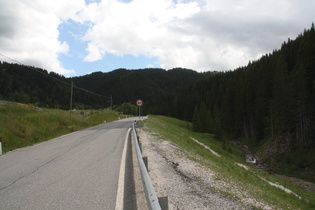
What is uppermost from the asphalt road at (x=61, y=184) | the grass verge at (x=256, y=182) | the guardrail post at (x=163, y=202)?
the guardrail post at (x=163, y=202)

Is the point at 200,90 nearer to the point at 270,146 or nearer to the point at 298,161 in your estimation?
the point at 270,146

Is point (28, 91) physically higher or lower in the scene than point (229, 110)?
higher

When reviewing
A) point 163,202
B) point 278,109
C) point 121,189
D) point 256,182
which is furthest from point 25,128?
point 278,109

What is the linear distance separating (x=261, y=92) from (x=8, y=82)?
140 meters

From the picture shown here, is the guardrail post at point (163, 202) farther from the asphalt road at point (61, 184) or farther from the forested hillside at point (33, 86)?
the forested hillside at point (33, 86)

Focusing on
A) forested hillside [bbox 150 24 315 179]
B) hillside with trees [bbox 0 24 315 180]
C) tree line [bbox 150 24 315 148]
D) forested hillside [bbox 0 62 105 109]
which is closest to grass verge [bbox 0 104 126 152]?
hillside with trees [bbox 0 24 315 180]

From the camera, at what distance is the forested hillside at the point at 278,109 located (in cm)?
3741

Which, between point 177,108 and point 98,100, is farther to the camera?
point 98,100

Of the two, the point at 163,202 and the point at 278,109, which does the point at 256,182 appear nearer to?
the point at 163,202

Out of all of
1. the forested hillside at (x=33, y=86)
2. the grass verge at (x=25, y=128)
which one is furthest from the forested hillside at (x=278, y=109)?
the forested hillside at (x=33, y=86)

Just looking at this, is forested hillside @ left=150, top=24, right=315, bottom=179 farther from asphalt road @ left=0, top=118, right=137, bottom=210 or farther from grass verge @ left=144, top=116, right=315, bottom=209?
asphalt road @ left=0, top=118, right=137, bottom=210

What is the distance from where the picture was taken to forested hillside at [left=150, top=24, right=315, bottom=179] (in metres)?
37.4

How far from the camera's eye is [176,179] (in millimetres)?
6102

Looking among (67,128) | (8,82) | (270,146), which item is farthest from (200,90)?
(8,82)
